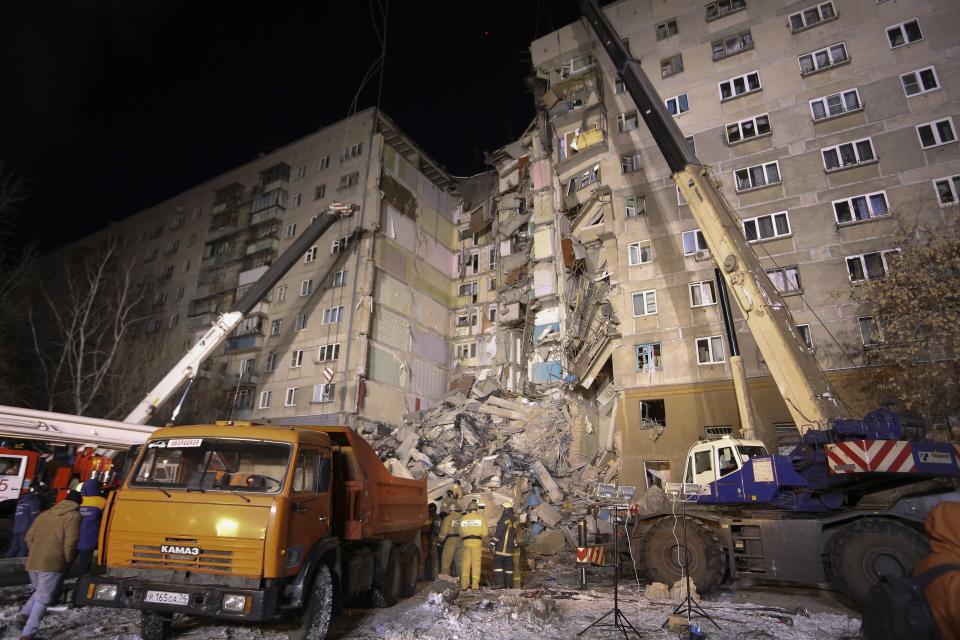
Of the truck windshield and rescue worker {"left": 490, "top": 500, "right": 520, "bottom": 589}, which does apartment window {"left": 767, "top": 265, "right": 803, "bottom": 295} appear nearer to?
rescue worker {"left": 490, "top": 500, "right": 520, "bottom": 589}

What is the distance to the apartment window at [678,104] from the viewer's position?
874 inches

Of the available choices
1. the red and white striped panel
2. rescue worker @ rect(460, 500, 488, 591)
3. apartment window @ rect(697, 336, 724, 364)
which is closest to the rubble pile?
rescue worker @ rect(460, 500, 488, 591)

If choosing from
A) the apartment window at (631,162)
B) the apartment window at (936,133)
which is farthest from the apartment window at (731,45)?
the apartment window at (936,133)

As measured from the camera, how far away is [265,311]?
33.5 meters

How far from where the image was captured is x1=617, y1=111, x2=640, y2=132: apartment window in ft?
75.9

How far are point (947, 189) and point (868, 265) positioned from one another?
3291mm

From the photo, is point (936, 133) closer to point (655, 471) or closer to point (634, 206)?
point (634, 206)

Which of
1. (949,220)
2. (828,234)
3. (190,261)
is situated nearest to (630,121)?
(828,234)

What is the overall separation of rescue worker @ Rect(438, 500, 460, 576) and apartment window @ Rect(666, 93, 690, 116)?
64.4 feet

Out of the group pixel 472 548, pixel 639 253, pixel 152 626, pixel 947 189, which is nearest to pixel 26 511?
pixel 152 626

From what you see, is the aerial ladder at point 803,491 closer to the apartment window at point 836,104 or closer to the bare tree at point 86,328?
the apartment window at point 836,104

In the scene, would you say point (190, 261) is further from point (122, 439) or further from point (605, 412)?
point (605, 412)

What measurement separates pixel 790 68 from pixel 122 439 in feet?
90.9

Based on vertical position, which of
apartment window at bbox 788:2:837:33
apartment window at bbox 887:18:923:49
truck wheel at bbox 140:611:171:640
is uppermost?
apartment window at bbox 788:2:837:33
